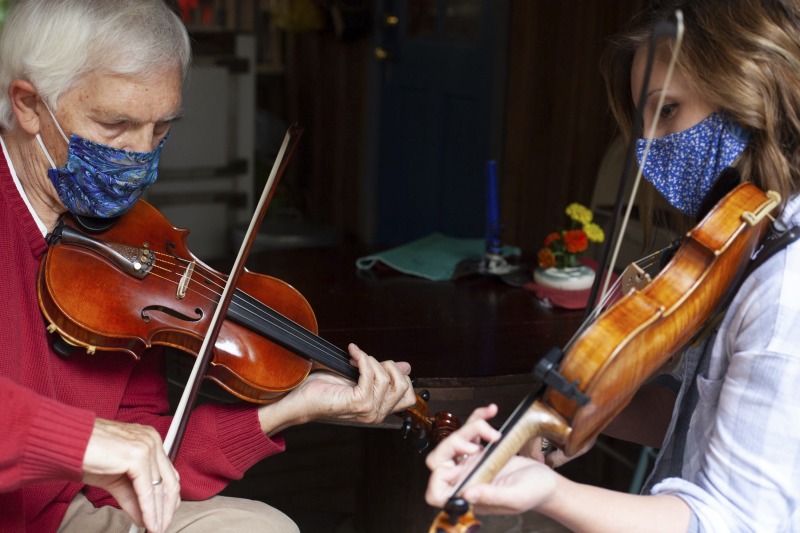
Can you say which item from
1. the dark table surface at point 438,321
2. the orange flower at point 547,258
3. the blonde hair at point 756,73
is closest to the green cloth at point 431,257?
the dark table surface at point 438,321

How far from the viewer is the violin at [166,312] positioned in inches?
52.9

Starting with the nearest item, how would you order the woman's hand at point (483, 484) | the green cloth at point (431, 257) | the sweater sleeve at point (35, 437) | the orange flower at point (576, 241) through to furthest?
the woman's hand at point (483, 484) → the sweater sleeve at point (35, 437) → the orange flower at point (576, 241) → the green cloth at point (431, 257)

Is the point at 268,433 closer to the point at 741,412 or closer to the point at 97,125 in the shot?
the point at 97,125

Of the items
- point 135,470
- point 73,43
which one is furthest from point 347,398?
point 73,43

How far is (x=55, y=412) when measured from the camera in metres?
1.07

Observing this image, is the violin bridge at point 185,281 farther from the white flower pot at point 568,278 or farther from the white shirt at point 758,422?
the white flower pot at point 568,278

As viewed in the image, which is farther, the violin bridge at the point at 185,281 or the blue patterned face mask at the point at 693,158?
the violin bridge at the point at 185,281

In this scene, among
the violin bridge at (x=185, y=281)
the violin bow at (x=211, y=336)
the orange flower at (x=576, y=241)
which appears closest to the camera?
the violin bow at (x=211, y=336)

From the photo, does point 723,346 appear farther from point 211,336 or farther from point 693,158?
point 211,336

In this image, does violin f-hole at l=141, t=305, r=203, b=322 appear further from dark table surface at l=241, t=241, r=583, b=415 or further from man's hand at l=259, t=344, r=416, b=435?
dark table surface at l=241, t=241, r=583, b=415

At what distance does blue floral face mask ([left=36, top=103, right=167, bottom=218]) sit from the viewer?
1349 mm

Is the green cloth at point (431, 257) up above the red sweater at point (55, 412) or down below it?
below

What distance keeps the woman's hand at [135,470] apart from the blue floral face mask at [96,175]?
15.5 inches

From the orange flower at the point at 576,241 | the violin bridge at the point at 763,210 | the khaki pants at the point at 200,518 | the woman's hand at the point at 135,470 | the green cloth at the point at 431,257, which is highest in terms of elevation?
the violin bridge at the point at 763,210
